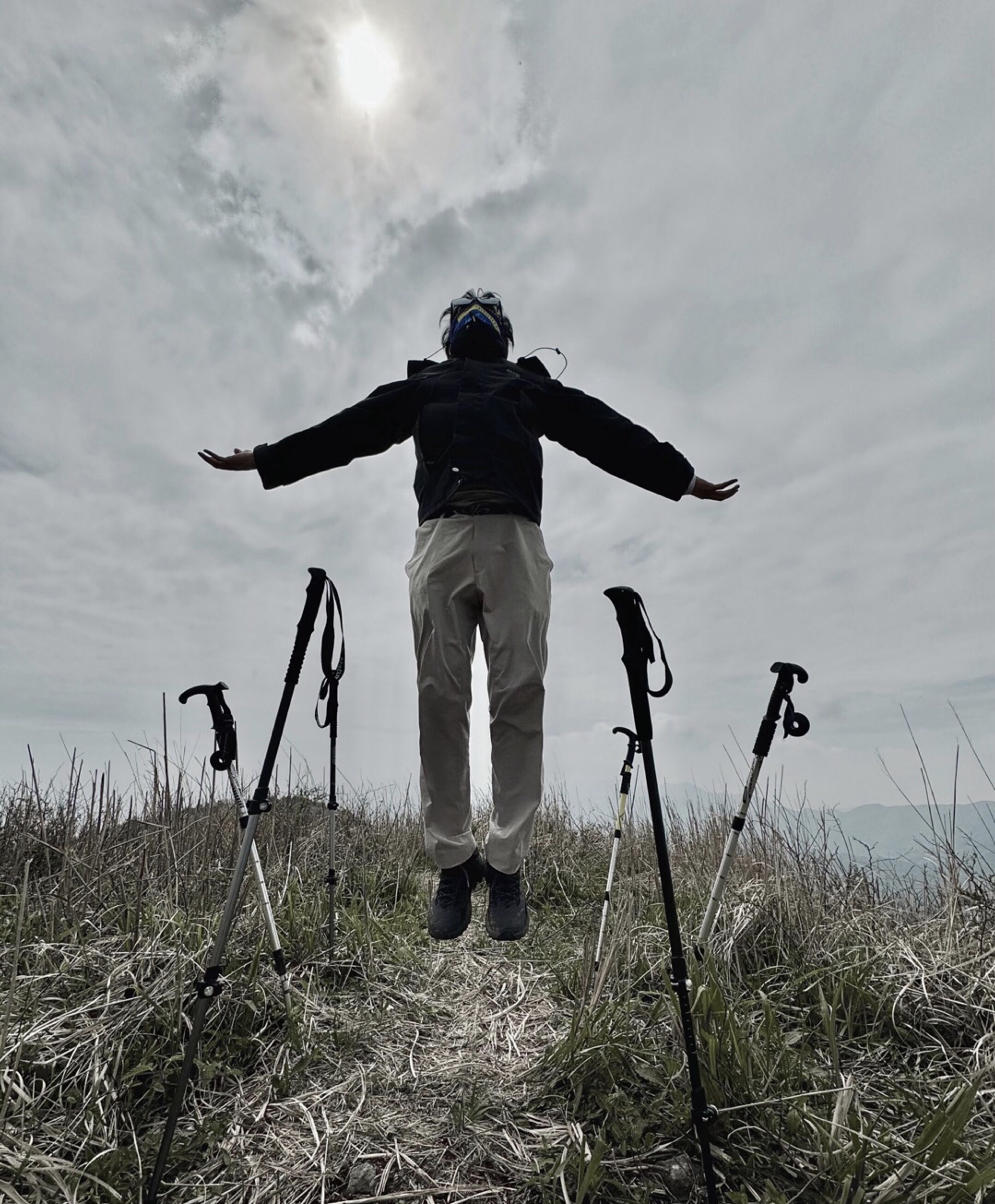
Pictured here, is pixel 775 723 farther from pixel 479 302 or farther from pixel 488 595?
pixel 479 302

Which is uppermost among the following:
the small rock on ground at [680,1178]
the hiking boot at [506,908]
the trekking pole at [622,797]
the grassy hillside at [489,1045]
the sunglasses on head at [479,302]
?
the sunglasses on head at [479,302]

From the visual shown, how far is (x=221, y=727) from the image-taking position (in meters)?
2.80

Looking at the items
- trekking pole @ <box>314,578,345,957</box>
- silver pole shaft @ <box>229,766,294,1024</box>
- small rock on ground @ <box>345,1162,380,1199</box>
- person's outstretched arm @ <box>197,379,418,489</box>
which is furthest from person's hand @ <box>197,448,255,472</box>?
small rock on ground @ <box>345,1162,380,1199</box>

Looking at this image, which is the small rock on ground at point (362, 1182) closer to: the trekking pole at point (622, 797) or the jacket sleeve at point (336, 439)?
the trekking pole at point (622, 797)

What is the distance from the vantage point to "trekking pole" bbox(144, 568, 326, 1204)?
1.91 meters

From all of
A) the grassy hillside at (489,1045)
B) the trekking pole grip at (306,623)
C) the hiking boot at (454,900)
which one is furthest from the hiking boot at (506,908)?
the trekking pole grip at (306,623)

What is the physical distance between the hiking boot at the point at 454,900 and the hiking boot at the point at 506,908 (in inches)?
5.0

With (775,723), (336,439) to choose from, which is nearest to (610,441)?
(336,439)

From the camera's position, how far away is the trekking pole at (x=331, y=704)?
10.9ft

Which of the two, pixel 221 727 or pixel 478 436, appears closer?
pixel 221 727

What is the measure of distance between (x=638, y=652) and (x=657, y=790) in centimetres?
47

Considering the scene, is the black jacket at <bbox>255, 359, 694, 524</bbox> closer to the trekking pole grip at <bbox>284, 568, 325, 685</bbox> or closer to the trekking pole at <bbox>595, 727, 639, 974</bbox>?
the trekking pole grip at <bbox>284, 568, 325, 685</bbox>

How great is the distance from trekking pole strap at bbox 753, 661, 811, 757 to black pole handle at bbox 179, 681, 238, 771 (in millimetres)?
2264

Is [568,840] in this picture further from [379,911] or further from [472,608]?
[472,608]
